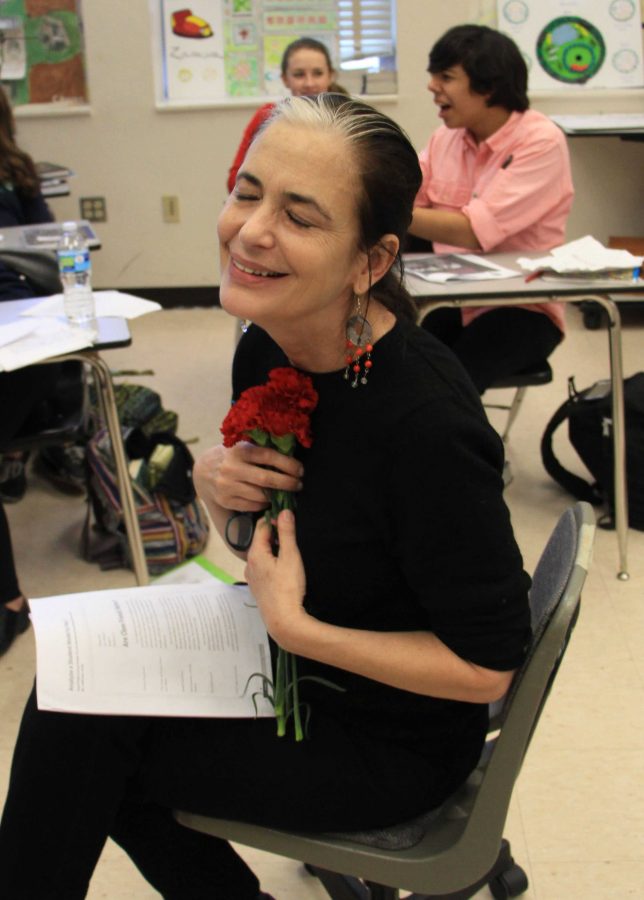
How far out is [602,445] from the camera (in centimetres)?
275

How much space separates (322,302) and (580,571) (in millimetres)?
382

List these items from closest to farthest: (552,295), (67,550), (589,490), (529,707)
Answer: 1. (529,707)
2. (552,295)
3. (67,550)
4. (589,490)

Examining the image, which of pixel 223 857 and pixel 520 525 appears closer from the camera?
pixel 223 857

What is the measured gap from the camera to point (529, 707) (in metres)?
1.00

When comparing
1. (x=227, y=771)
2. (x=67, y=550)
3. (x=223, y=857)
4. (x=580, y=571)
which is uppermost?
(x=580, y=571)

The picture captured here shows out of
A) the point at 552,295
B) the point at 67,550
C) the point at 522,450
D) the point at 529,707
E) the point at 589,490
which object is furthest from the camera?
the point at 522,450

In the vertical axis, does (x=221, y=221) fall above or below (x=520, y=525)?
above

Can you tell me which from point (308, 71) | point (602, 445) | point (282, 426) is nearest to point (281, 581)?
point (282, 426)

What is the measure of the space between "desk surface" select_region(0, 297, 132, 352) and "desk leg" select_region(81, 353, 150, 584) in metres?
0.04

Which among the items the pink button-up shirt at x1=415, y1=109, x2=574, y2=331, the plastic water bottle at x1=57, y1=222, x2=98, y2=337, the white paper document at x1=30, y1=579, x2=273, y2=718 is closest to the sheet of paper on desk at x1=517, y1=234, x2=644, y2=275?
the pink button-up shirt at x1=415, y1=109, x2=574, y2=331

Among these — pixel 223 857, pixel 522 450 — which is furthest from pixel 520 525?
pixel 223 857

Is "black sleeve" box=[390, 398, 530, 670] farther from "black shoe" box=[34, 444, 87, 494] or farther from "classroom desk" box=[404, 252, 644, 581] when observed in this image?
"black shoe" box=[34, 444, 87, 494]

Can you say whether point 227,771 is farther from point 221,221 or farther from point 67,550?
point 67,550

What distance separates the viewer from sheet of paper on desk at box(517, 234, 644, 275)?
7.85ft
